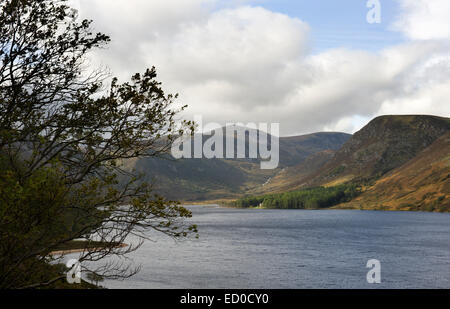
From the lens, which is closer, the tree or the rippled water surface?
the tree

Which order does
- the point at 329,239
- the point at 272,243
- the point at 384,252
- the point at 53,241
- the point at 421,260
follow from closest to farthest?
the point at 53,241 < the point at 421,260 < the point at 384,252 < the point at 272,243 < the point at 329,239

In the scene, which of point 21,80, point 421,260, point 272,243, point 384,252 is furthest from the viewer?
point 272,243

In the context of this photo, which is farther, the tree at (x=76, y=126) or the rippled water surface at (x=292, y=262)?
the rippled water surface at (x=292, y=262)

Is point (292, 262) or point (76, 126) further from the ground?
point (76, 126)

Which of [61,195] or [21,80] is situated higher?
[21,80]

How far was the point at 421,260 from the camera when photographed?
102250 mm

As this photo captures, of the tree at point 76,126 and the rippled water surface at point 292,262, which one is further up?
the tree at point 76,126

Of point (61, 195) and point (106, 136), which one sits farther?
point (106, 136)

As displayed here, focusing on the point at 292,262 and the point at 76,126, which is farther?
the point at 292,262

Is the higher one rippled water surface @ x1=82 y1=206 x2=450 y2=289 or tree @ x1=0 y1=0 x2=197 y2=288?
tree @ x1=0 y1=0 x2=197 y2=288
